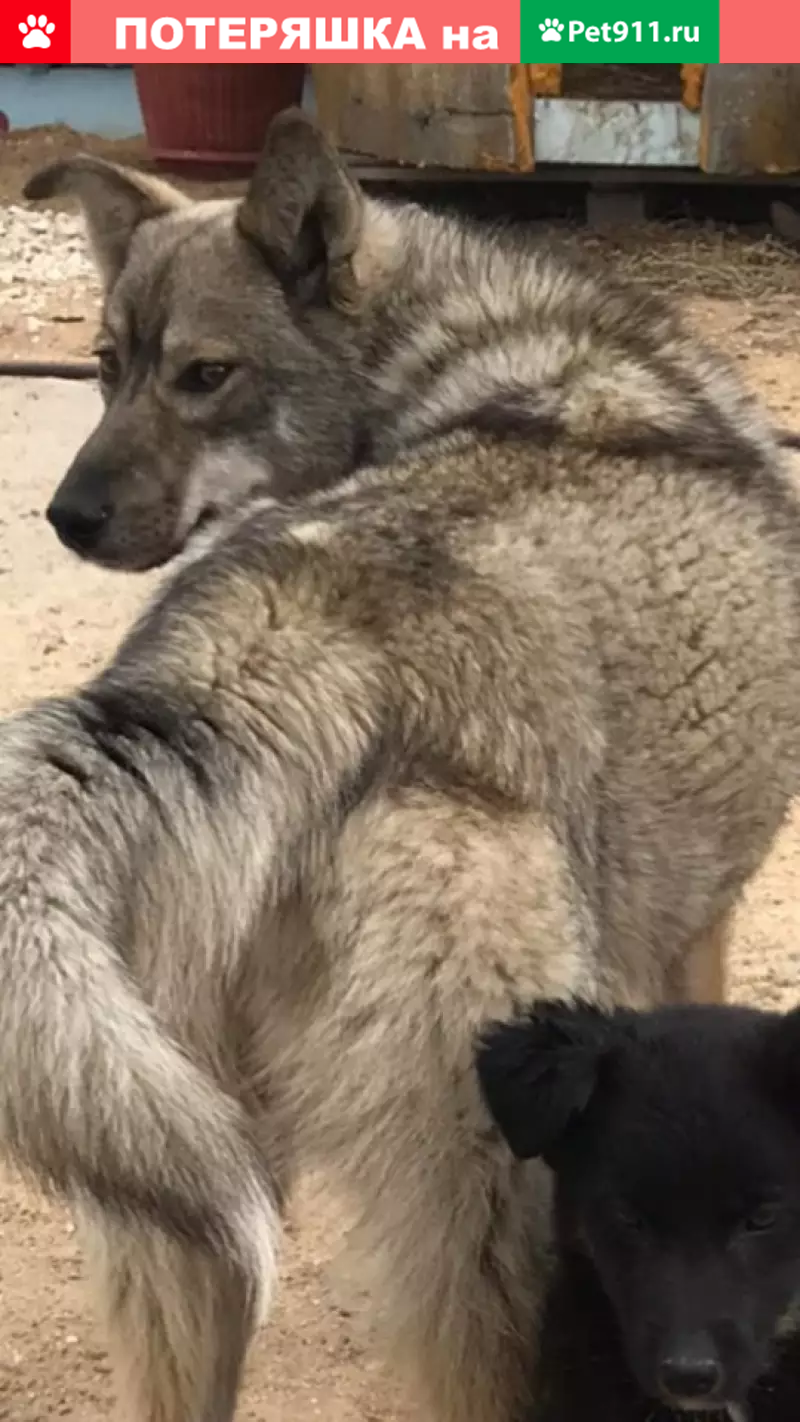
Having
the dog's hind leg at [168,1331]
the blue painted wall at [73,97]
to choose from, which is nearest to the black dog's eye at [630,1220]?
the dog's hind leg at [168,1331]

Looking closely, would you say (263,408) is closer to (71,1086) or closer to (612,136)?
(71,1086)

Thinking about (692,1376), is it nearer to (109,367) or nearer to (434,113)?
(109,367)

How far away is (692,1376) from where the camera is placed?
7.12ft

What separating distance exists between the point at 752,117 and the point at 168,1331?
6.30 meters

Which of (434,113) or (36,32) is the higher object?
(36,32)

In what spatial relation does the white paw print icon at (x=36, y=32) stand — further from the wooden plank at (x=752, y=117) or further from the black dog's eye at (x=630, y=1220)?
the black dog's eye at (x=630, y=1220)

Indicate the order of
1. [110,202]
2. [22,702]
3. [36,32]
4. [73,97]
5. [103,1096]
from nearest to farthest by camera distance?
[103,1096], [110,202], [22,702], [36,32], [73,97]

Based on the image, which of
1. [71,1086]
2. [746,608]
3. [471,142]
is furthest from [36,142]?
[71,1086]

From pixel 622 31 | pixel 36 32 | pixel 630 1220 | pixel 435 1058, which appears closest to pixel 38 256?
pixel 36 32

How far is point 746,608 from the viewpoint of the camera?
8.98 feet

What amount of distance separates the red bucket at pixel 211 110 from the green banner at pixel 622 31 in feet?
6.46

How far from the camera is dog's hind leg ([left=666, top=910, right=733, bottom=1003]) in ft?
10.2

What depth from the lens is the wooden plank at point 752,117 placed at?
7.72 meters

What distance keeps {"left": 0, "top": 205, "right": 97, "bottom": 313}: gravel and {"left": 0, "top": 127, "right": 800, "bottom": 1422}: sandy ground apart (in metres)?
0.18
